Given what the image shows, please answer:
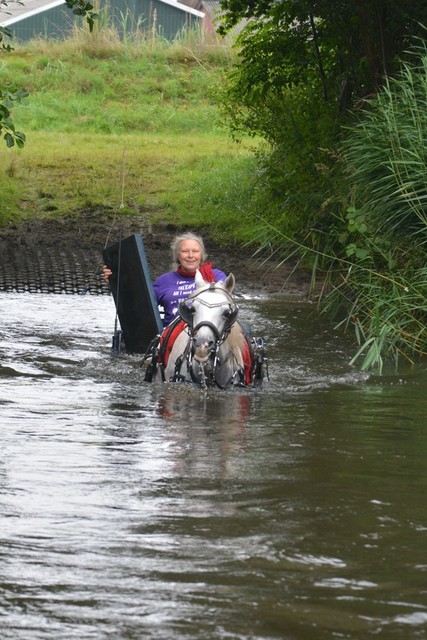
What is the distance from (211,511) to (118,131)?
23068 mm

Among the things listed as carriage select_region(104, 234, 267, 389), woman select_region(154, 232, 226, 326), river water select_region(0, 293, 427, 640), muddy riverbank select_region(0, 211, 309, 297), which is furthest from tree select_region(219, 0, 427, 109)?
river water select_region(0, 293, 427, 640)

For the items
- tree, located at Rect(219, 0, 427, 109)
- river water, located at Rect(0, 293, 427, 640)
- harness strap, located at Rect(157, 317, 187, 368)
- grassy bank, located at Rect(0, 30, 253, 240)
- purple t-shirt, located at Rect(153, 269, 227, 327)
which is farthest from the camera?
grassy bank, located at Rect(0, 30, 253, 240)

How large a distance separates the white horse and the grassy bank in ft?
23.1

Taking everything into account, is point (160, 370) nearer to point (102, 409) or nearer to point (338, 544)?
point (102, 409)

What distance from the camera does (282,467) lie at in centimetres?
712

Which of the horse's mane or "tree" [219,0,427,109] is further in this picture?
"tree" [219,0,427,109]

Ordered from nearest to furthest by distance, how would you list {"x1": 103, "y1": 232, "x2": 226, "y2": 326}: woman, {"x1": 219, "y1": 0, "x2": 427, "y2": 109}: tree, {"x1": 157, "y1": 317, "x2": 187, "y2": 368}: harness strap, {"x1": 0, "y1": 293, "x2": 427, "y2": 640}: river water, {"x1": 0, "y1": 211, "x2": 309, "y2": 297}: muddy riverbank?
{"x1": 0, "y1": 293, "x2": 427, "y2": 640}: river water
{"x1": 157, "y1": 317, "x2": 187, "y2": 368}: harness strap
{"x1": 103, "y1": 232, "x2": 226, "y2": 326}: woman
{"x1": 219, "y1": 0, "x2": 427, "y2": 109}: tree
{"x1": 0, "y1": 211, "x2": 309, "y2": 297}: muddy riverbank

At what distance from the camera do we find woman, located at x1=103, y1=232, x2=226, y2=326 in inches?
432

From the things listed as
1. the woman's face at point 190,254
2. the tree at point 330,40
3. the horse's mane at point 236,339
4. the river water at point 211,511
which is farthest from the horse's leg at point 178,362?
the tree at point 330,40

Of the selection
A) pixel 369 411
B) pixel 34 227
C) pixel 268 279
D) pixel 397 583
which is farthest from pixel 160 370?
pixel 34 227

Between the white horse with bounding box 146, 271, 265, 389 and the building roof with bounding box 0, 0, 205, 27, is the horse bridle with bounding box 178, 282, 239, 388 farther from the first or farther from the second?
the building roof with bounding box 0, 0, 205, 27

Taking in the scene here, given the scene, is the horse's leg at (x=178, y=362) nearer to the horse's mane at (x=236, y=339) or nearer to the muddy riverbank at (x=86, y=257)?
the horse's mane at (x=236, y=339)

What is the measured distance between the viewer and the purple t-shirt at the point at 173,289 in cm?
1125

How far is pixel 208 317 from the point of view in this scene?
910 centimetres
